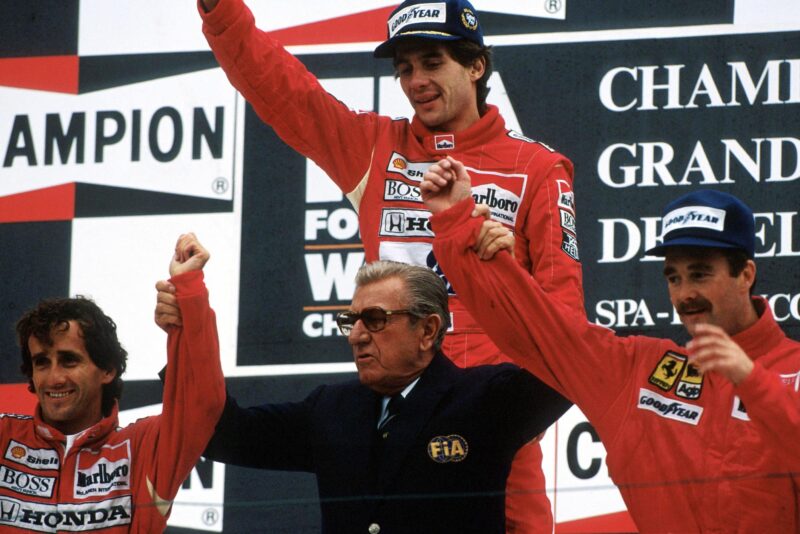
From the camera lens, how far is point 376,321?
10.4ft

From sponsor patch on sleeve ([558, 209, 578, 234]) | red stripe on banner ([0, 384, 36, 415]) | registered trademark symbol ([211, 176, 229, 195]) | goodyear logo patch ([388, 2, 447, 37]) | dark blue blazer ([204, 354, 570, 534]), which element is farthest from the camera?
registered trademark symbol ([211, 176, 229, 195])

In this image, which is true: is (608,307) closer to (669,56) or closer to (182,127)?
(669,56)

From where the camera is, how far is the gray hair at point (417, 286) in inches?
126

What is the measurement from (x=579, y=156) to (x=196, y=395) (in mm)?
1756

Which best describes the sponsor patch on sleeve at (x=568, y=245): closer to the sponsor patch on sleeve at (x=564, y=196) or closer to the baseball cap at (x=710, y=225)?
the sponsor patch on sleeve at (x=564, y=196)

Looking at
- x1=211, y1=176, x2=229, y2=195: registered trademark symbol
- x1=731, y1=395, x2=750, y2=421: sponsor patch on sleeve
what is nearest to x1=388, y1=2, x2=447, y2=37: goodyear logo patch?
x1=731, y1=395, x2=750, y2=421: sponsor patch on sleeve

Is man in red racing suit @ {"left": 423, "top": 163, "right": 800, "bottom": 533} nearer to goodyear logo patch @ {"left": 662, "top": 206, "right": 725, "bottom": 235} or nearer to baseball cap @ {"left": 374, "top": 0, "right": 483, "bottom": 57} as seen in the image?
goodyear logo patch @ {"left": 662, "top": 206, "right": 725, "bottom": 235}

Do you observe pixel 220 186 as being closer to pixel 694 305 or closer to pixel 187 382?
pixel 187 382

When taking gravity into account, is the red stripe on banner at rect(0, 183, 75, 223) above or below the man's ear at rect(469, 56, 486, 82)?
below

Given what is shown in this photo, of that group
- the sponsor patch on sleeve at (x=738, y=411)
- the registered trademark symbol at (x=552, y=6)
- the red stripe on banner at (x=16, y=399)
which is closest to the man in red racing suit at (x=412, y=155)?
the sponsor patch on sleeve at (x=738, y=411)

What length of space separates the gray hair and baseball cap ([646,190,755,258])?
40 cm

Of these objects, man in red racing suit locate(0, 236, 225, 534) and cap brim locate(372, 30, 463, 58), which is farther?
cap brim locate(372, 30, 463, 58)

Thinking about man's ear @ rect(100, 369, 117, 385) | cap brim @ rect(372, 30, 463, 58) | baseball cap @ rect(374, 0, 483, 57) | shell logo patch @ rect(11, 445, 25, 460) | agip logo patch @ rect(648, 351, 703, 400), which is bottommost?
shell logo patch @ rect(11, 445, 25, 460)

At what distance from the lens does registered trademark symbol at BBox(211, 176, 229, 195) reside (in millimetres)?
4836
